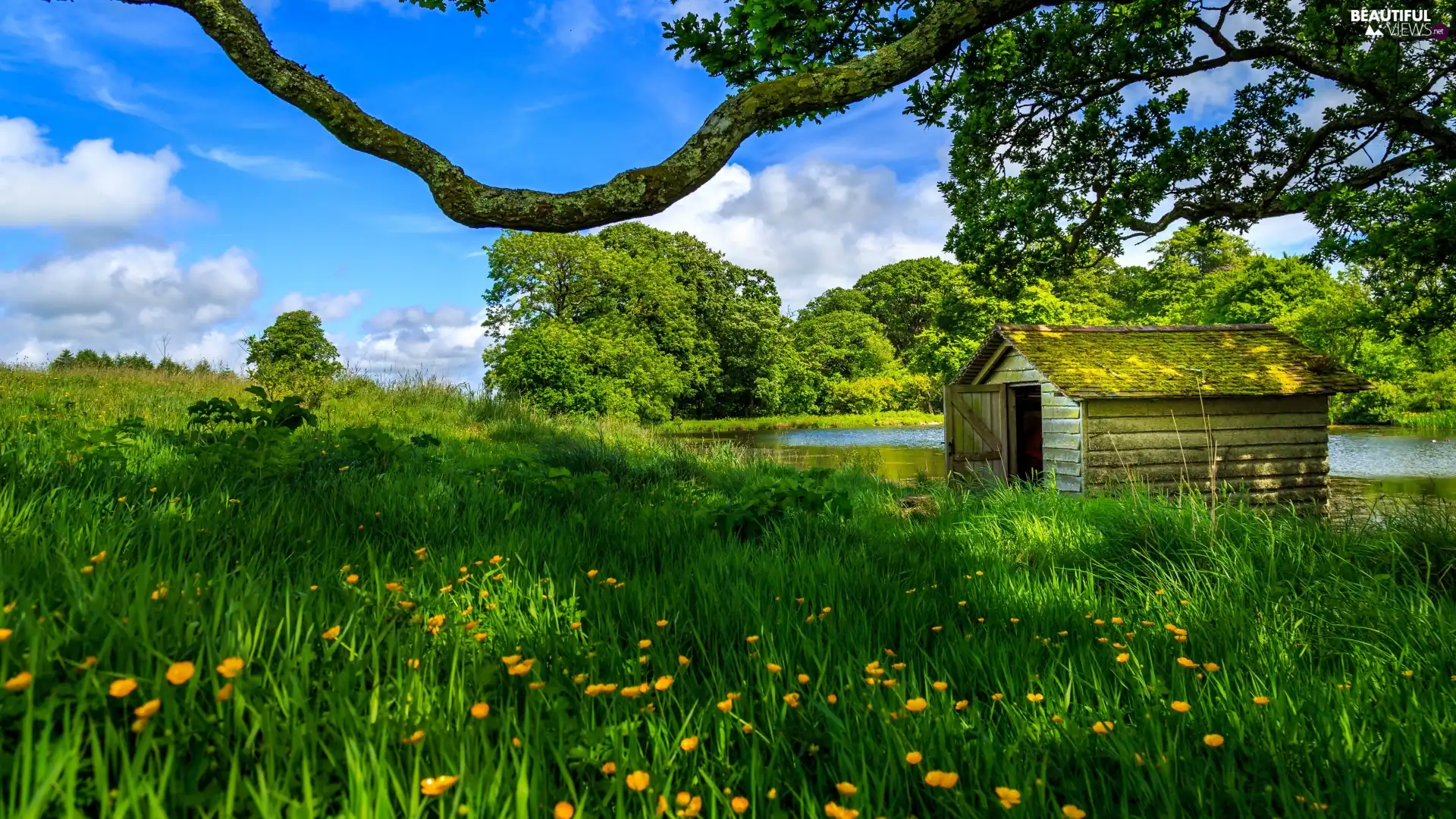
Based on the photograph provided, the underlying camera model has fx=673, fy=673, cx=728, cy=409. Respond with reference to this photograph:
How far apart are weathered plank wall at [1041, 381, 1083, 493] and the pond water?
4.25 metres

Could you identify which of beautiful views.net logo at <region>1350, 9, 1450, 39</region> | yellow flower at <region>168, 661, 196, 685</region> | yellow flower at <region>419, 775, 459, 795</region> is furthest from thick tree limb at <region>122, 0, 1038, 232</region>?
beautiful views.net logo at <region>1350, 9, 1450, 39</region>

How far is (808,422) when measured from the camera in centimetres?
4291

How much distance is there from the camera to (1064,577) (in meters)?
3.64

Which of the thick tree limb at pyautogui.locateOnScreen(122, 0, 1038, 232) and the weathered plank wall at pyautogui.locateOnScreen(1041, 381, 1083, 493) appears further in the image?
the weathered plank wall at pyautogui.locateOnScreen(1041, 381, 1083, 493)

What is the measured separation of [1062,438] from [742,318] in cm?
2863

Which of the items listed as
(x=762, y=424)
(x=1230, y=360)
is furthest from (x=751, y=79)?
(x=762, y=424)

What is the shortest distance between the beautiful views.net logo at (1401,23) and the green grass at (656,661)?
8.37 m

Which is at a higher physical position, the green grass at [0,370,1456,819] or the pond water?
the green grass at [0,370,1456,819]

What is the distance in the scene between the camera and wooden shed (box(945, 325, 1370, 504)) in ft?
38.0

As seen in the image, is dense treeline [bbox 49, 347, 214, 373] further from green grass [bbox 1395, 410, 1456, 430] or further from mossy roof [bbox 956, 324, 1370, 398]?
green grass [bbox 1395, 410, 1456, 430]

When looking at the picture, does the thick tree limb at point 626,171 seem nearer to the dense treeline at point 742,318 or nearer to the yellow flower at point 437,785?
the yellow flower at point 437,785

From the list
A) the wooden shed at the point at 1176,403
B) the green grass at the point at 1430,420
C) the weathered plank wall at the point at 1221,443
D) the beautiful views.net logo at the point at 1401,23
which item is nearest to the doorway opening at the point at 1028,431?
the wooden shed at the point at 1176,403

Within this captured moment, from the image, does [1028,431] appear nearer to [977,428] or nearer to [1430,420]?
[977,428]

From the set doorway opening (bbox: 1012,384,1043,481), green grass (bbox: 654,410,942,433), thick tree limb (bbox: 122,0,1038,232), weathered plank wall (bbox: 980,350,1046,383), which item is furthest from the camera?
green grass (bbox: 654,410,942,433)
